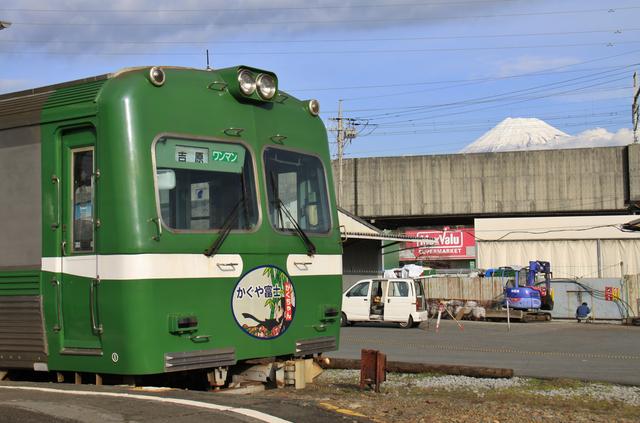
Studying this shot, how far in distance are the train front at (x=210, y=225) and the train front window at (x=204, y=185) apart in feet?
0.04

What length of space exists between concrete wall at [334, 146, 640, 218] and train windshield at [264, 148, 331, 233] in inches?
1818

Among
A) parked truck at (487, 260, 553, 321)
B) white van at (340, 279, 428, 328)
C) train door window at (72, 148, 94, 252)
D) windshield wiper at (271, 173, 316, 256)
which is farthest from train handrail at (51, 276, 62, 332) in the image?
parked truck at (487, 260, 553, 321)

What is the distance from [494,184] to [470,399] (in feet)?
150

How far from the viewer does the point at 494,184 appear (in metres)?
54.7

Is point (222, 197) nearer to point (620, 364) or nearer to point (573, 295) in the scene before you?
point (620, 364)

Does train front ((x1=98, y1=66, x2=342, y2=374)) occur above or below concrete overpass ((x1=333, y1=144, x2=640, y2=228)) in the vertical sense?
below

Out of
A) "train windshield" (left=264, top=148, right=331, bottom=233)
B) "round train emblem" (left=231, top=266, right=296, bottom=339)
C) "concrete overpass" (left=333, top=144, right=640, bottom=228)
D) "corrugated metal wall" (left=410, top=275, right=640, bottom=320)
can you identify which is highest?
"concrete overpass" (left=333, top=144, right=640, bottom=228)

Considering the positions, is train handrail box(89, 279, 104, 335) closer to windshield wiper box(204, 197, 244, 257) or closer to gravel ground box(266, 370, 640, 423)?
windshield wiper box(204, 197, 244, 257)

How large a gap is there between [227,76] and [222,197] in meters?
1.27

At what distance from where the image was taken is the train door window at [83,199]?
721 centimetres

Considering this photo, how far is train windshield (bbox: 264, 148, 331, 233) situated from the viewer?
813 centimetres

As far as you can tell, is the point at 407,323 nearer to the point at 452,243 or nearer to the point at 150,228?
the point at 150,228

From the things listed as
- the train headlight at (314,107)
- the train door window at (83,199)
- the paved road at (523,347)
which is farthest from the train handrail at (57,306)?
the paved road at (523,347)

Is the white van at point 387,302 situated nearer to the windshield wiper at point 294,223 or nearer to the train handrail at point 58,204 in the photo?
the windshield wiper at point 294,223
